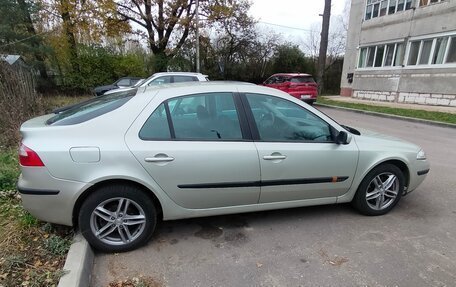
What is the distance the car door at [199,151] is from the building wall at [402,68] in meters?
14.9

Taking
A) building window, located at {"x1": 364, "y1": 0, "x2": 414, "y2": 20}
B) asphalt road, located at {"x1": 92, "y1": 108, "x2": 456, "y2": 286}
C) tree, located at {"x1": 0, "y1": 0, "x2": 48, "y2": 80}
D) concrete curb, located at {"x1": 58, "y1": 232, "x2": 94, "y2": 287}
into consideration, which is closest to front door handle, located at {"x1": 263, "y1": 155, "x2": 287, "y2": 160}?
asphalt road, located at {"x1": 92, "y1": 108, "x2": 456, "y2": 286}

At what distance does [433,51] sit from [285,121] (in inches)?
601

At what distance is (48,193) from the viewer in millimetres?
2520

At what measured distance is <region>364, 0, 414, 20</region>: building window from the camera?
1608cm

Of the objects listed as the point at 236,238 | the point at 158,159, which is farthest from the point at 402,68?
the point at 158,159

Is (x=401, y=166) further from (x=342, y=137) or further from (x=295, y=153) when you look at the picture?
(x=295, y=153)

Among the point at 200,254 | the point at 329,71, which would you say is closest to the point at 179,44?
the point at 329,71

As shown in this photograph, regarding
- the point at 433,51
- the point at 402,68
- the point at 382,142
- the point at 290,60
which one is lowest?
the point at 382,142

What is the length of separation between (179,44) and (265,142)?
790 inches

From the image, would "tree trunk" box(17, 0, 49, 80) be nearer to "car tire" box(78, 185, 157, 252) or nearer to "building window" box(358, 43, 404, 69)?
"car tire" box(78, 185, 157, 252)

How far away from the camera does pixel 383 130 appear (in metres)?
8.88

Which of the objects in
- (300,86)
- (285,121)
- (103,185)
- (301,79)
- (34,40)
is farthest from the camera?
(34,40)

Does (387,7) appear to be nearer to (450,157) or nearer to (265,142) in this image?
(450,157)

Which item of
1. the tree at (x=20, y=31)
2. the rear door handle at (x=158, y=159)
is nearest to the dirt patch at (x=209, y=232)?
the rear door handle at (x=158, y=159)
